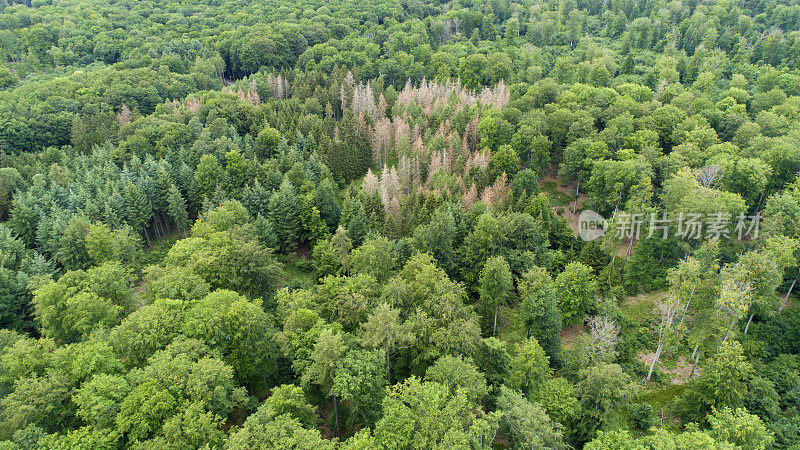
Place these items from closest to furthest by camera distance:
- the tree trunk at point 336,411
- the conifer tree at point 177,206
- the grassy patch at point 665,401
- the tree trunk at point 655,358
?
the tree trunk at point 336,411, the grassy patch at point 665,401, the tree trunk at point 655,358, the conifer tree at point 177,206

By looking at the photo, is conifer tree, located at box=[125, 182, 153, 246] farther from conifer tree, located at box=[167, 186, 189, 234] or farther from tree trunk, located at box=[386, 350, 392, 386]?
tree trunk, located at box=[386, 350, 392, 386]

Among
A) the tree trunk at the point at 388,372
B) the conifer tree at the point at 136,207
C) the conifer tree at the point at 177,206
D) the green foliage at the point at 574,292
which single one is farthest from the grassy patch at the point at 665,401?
the conifer tree at the point at 136,207

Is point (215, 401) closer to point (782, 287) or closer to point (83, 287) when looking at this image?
point (83, 287)

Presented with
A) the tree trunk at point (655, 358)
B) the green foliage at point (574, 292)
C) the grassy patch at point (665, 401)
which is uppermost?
the green foliage at point (574, 292)

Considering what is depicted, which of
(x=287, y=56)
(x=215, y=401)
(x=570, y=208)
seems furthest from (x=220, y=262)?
(x=287, y=56)

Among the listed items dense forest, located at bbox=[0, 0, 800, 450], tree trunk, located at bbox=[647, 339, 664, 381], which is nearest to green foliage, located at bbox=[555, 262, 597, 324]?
dense forest, located at bbox=[0, 0, 800, 450]

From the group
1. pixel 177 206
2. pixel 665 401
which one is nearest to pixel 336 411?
pixel 665 401

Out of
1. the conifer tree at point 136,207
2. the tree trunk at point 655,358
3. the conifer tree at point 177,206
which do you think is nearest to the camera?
the tree trunk at point 655,358

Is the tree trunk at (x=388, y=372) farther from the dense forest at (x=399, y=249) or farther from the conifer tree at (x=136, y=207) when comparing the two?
the conifer tree at (x=136, y=207)
